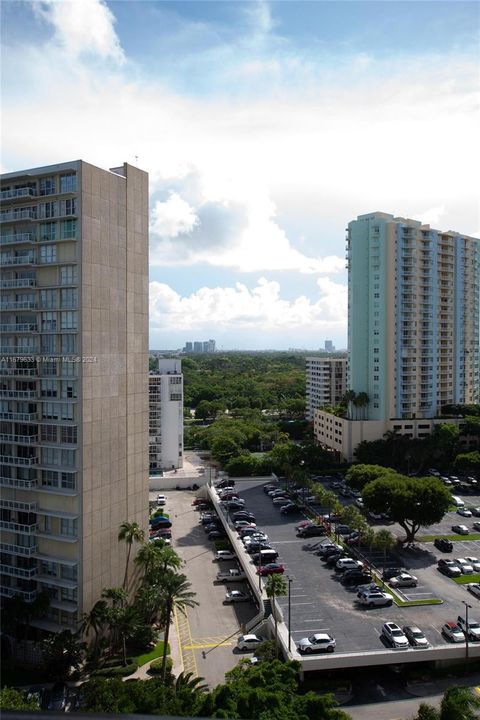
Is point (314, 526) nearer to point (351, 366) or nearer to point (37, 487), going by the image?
point (37, 487)

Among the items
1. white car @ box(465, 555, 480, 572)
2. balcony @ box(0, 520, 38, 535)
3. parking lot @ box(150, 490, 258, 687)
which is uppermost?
balcony @ box(0, 520, 38, 535)

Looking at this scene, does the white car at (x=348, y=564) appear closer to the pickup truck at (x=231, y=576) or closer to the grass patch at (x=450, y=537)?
the pickup truck at (x=231, y=576)

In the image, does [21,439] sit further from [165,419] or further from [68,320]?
[165,419]

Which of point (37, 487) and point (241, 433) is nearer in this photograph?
point (37, 487)

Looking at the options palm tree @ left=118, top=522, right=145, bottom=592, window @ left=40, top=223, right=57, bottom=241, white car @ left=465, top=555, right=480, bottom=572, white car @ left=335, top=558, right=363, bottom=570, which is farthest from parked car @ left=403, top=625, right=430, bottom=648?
window @ left=40, top=223, right=57, bottom=241

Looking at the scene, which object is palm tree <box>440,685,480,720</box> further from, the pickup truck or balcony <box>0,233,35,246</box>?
balcony <box>0,233,35,246</box>

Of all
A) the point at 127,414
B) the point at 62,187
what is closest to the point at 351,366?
the point at 127,414
